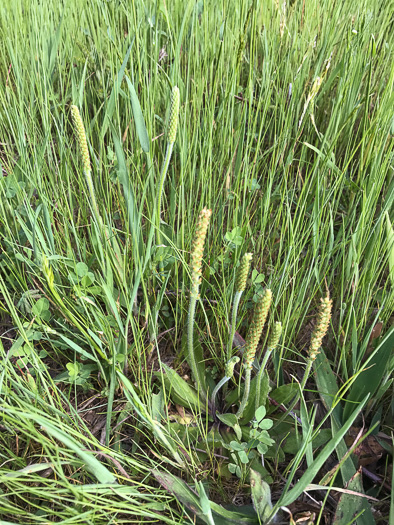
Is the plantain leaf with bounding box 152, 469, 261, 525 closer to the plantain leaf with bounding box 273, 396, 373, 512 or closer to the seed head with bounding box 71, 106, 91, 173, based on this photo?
the plantain leaf with bounding box 273, 396, 373, 512

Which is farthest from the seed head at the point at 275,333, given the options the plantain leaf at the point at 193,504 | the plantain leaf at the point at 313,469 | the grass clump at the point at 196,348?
the plantain leaf at the point at 193,504

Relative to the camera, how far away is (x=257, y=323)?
2.11 feet

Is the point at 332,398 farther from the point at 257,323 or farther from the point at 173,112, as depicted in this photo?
the point at 173,112

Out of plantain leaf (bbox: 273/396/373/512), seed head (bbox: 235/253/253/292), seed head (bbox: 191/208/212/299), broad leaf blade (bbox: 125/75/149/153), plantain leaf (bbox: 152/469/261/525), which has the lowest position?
plantain leaf (bbox: 152/469/261/525)

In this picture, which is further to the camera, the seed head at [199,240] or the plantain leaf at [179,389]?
the plantain leaf at [179,389]

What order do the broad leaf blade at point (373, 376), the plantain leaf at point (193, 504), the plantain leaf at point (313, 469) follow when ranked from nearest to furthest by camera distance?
the plantain leaf at point (313, 469) < the plantain leaf at point (193, 504) < the broad leaf blade at point (373, 376)

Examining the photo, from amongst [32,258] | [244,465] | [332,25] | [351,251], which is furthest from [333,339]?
[332,25]

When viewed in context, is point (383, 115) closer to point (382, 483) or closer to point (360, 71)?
point (360, 71)

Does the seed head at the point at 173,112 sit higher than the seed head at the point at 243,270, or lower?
higher

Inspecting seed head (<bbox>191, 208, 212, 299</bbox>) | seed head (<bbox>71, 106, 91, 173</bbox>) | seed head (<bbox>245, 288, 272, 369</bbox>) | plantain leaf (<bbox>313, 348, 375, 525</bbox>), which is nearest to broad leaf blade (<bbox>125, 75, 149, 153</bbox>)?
seed head (<bbox>71, 106, 91, 173</bbox>)

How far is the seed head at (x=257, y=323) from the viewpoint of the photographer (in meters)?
0.61

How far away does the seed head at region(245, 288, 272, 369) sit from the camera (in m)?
0.61

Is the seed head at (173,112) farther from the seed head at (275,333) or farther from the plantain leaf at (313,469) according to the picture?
the plantain leaf at (313,469)

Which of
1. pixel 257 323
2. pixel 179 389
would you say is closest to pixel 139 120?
pixel 257 323
